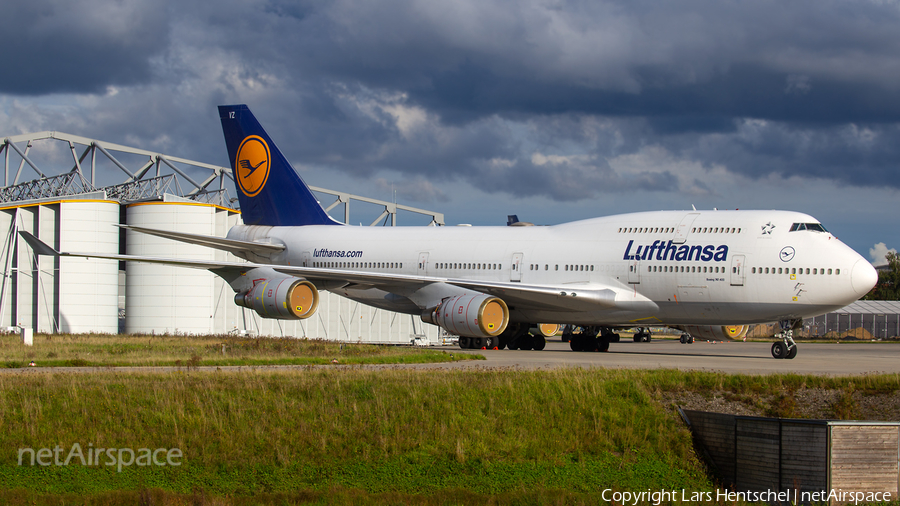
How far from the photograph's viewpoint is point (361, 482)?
1355 cm

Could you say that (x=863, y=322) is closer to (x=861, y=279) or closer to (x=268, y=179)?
(x=861, y=279)

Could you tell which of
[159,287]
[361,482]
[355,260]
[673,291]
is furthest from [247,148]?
[361,482]

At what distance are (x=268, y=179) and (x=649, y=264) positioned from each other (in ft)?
61.8

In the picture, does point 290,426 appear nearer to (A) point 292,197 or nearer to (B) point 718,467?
(B) point 718,467

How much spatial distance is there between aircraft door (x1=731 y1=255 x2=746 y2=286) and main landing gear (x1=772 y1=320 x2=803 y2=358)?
1998mm

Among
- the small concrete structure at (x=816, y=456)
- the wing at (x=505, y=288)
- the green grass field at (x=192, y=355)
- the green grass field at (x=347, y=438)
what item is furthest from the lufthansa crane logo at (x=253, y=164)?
the small concrete structure at (x=816, y=456)

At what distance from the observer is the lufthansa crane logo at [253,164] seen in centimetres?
3812

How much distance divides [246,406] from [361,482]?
2.97 m

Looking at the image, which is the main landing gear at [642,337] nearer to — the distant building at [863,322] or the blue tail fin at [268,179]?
the distant building at [863,322]

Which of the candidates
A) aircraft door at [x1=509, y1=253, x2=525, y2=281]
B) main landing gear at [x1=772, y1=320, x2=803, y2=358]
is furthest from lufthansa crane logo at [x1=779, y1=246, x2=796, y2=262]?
aircraft door at [x1=509, y1=253, x2=525, y2=281]

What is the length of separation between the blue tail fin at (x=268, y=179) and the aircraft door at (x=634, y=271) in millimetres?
15728

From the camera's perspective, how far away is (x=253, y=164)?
126ft

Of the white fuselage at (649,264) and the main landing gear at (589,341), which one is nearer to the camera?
the white fuselage at (649,264)

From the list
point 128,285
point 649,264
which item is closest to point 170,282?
point 128,285
